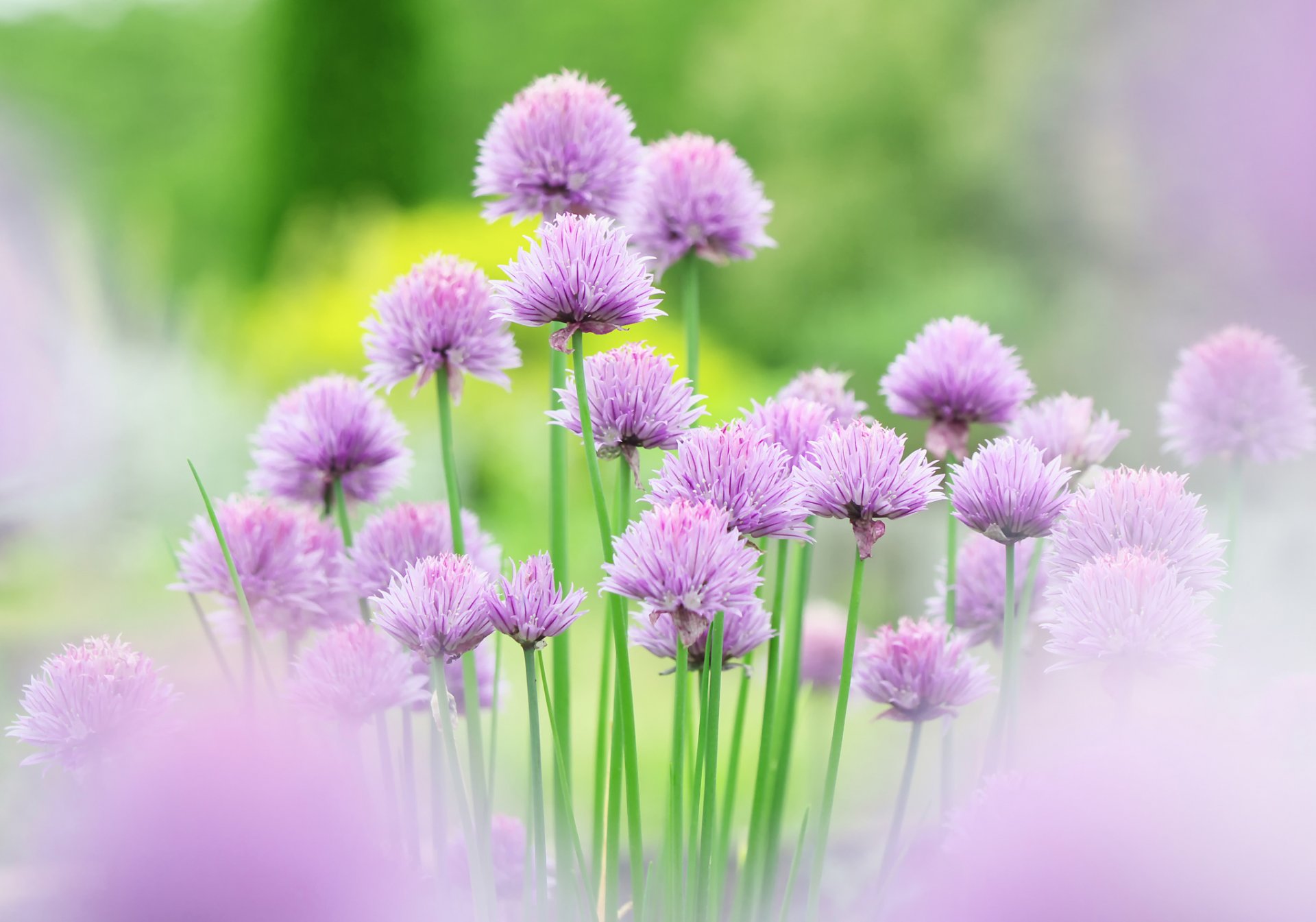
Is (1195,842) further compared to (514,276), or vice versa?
(514,276)

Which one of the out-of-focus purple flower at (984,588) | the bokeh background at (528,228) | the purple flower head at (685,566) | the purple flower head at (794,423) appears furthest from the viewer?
the bokeh background at (528,228)

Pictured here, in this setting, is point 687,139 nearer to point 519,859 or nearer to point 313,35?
point 519,859

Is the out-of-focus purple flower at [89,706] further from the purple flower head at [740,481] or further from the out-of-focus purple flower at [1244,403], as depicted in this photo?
the out-of-focus purple flower at [1244,403]

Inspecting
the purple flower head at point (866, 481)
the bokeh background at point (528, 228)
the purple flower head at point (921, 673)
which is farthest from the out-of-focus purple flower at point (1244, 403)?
the bokeh background at point (528, 228)

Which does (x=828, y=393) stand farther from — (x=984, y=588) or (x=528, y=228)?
(x=528, y=228)

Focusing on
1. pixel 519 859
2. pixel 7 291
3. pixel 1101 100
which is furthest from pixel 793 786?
pixel 1101 100

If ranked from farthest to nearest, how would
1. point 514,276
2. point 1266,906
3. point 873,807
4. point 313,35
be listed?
point 313,35
point 873,807
point 514,276
point 1266,906
